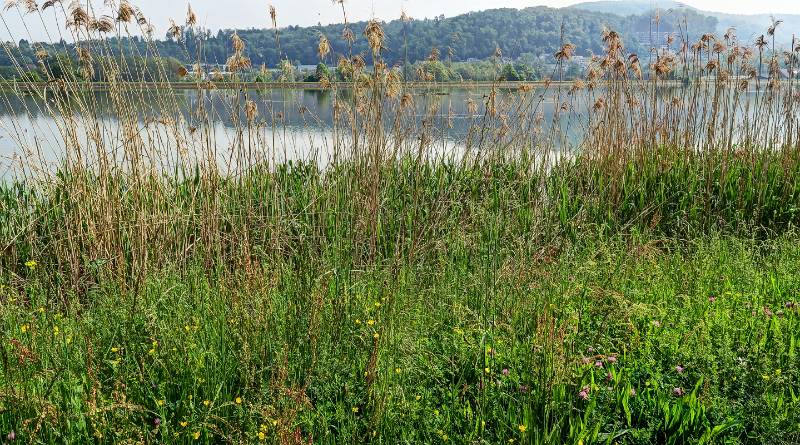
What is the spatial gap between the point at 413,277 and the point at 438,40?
10.8ft

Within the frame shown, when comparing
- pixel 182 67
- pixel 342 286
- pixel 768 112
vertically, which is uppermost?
pixel 182 67

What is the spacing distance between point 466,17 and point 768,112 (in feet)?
11.9

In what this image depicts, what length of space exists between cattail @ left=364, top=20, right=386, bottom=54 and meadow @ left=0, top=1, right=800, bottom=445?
2 cm

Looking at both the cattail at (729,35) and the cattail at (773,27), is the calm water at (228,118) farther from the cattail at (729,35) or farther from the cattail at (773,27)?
the cattail at (773,27)

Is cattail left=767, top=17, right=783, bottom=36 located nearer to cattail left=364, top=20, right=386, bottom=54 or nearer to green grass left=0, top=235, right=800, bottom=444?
green grass left=0, top=235, right=800, bottom=444

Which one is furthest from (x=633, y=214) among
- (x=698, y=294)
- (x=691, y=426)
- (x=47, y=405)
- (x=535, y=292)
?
(x=47, y=405)

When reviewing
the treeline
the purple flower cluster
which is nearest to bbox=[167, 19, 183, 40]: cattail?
the treeline

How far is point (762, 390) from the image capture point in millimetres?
2490

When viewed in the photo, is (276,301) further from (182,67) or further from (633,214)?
(633,214)

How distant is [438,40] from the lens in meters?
6.24

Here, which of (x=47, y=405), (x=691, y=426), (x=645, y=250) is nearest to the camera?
(x=47, y=405)

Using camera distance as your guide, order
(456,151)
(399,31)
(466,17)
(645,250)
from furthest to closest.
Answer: (466,17)
(399,31)
(456,151)
(645,250)

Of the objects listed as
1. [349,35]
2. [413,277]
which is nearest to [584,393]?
[413,277]

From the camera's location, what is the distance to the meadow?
2.33 meters
